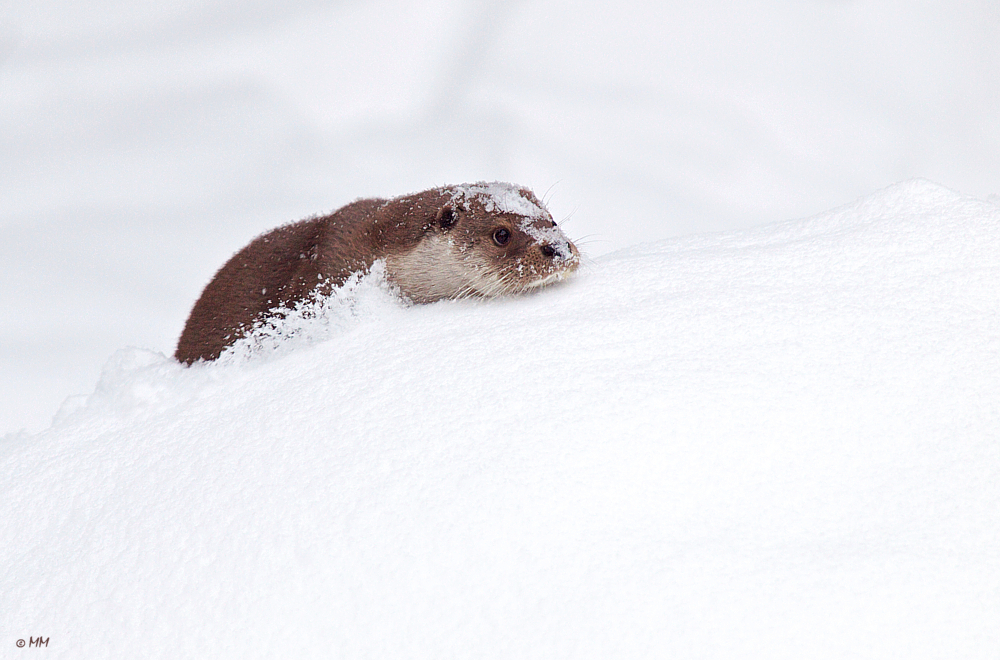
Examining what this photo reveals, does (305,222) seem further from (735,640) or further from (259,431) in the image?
(735,640)

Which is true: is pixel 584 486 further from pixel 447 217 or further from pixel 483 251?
pixel 447 217

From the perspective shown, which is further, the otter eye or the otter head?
the otter eye

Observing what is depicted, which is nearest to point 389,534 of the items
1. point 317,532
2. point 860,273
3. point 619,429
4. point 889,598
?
point 317,532

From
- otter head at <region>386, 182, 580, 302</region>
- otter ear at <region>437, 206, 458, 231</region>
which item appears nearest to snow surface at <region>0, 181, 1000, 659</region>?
otter head at <region>386, 182, 580, 302</region>

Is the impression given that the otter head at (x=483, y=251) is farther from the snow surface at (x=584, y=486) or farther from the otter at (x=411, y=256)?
the snow surface at (x=584, y=486)

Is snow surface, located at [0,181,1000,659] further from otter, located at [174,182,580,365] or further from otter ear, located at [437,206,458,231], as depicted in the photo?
otter ear, located at [437,206,458,231]

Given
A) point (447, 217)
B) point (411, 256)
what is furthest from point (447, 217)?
point (411, 256)

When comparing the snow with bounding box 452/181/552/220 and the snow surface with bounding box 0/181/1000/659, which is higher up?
the snow with bounding box 452/181/552/220

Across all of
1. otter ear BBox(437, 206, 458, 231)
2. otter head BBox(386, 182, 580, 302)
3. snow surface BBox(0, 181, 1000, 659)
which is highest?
otter ear BBox(437, 206, 458, 231)
